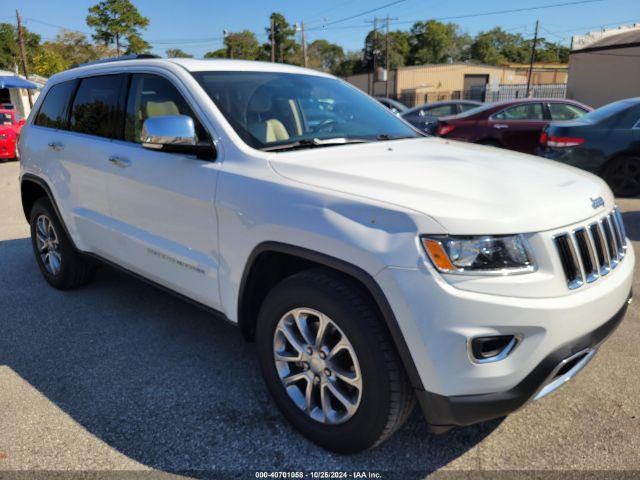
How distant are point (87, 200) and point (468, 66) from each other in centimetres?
6579

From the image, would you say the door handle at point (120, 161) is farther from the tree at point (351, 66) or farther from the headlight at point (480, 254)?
the tree at point (351, 66)

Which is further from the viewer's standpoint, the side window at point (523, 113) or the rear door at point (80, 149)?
the side window at point (523, 113)

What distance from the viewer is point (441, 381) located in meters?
2.04

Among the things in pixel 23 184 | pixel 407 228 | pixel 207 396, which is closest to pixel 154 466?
pixel 207 396

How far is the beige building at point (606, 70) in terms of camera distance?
2752 centimetres

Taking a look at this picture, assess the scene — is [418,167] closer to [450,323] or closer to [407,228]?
[407,228]

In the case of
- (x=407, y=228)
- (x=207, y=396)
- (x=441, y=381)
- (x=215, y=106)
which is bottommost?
(x=207, y=396)

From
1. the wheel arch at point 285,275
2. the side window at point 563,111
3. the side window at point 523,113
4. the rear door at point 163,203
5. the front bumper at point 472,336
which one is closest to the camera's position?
the front bumper at point 472,336

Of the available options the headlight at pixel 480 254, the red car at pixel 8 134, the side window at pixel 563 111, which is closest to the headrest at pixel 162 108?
the headlight at pixel 480 254

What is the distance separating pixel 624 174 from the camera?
7520mm

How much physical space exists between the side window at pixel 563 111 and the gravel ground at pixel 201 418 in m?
6.95

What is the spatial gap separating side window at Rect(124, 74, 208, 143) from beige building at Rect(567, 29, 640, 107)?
29.3 m

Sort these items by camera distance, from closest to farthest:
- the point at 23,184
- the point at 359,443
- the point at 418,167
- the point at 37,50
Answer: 1. the point at 359,443
2. the point at 418,167
3. the point at 23,184
4. the point at 37,50

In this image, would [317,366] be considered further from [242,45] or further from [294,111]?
[242,45]
